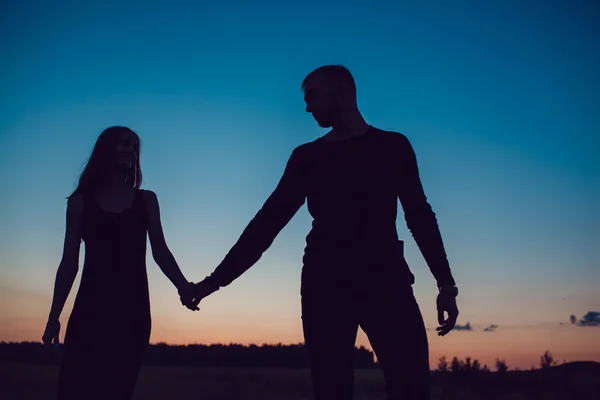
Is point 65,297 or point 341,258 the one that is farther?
point 65,297

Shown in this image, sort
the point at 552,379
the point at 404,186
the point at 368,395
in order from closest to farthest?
the point at 404,186
the point at 368,395
the point at 552,379

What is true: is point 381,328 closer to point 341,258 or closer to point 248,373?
point 341,258

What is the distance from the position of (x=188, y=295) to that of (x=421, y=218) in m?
1.81

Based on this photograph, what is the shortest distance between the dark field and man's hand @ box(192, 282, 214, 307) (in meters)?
12.0

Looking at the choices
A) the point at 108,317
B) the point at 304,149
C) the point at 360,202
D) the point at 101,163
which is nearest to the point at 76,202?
the point at 101,163

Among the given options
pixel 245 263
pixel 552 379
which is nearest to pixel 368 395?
pixel 552 379

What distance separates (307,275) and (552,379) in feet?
52.7

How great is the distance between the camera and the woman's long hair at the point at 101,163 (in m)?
4.20

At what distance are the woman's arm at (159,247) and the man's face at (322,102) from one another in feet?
4.37

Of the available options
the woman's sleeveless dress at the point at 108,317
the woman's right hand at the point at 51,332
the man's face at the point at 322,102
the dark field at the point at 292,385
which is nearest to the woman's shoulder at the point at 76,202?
the woman's sleeveless dress at the point at 108,317

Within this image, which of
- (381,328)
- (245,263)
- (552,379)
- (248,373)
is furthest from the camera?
(248,373)

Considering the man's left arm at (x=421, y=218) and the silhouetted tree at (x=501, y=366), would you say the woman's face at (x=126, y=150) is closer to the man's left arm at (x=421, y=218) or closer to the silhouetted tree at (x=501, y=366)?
the man's left arm at (x=421, y=218)

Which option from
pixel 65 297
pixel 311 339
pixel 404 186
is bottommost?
pixel 311 339

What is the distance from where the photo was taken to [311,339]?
3365mm
